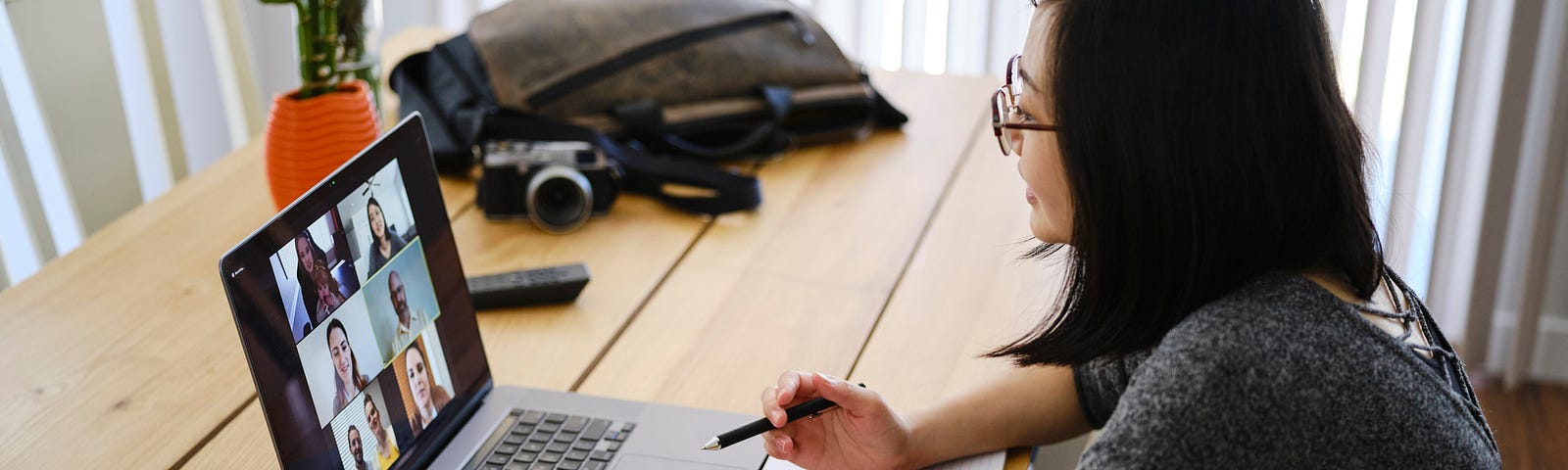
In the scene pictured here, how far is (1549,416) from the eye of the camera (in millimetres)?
2322

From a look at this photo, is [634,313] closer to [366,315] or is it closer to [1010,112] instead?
[366,315]

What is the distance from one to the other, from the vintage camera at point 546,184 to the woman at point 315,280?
584mm

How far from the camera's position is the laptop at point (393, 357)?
0.80 metres

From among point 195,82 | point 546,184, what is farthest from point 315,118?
point 195,82

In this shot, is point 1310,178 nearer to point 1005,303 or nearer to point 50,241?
point 1005,303

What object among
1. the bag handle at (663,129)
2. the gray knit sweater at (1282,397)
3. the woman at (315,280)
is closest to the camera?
the gray knit sweater at (1282,397)

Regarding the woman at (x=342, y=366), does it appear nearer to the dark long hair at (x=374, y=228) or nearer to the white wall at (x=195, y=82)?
the dark long hair at (x=374, y=228)

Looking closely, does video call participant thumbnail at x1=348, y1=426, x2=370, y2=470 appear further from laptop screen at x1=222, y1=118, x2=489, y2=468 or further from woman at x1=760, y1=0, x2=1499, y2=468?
woman at x1=760, y1=0, x2=1499, y2=468

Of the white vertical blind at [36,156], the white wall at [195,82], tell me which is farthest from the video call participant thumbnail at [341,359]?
the white wall at [195,82]

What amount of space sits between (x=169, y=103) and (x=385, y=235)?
1.04 m

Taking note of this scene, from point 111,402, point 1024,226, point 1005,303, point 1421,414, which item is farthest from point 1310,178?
point 111,402

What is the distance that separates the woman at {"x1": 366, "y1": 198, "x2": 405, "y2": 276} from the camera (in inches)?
36.2

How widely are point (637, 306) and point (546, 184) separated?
0.24 meters

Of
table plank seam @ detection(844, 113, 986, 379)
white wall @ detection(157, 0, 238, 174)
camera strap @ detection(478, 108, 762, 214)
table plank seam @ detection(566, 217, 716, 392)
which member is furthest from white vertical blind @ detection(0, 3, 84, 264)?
table plank seam @ detection(844, 113, 986, 379)
